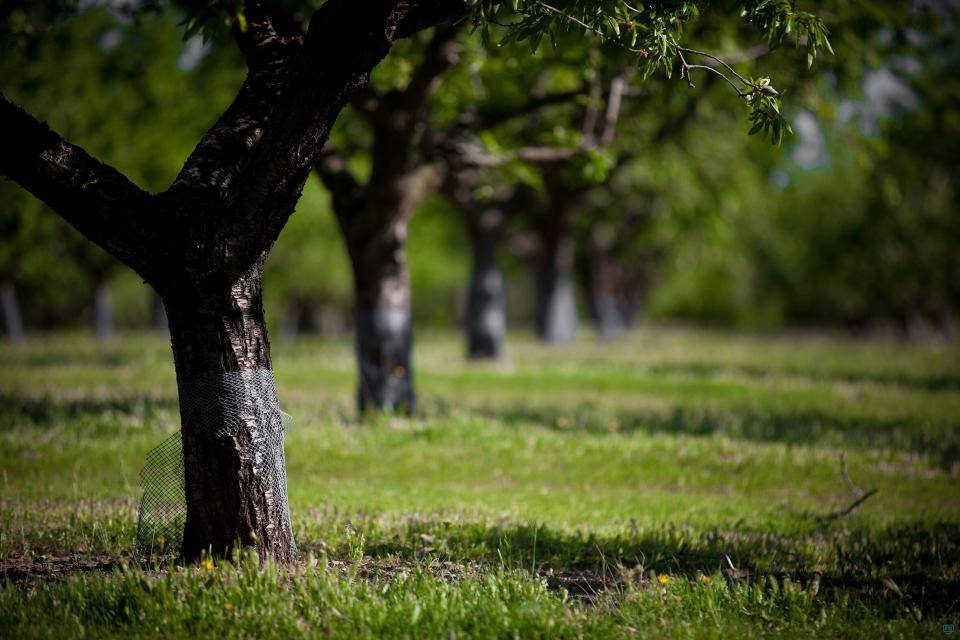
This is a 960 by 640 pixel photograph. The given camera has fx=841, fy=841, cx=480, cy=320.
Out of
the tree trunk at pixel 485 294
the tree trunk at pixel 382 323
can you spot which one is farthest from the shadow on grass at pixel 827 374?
the tree trunk at pixel 382 323

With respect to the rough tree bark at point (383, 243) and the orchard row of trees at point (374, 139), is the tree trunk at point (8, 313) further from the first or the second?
the rough tree bark at point (383, 243)

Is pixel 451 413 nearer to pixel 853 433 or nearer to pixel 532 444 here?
pixel 532 444

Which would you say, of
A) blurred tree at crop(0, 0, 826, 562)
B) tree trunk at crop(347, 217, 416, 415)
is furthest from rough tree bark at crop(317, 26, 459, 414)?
blurred tree at crop(0, 0, 826, 562)

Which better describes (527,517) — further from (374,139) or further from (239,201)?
(374,139)

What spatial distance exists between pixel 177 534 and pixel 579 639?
3140 millimetres

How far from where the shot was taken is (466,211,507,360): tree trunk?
23.5 meters

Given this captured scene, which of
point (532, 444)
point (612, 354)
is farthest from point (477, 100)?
point (612, 354)

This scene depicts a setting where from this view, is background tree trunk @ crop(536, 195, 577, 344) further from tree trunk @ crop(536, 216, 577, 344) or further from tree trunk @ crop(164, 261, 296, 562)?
tree trunk @ crop(164, 261, 296, 562)

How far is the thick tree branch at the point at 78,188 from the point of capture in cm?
518

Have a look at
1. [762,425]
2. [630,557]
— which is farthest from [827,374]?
[630,557]

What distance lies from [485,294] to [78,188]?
18.8 meters

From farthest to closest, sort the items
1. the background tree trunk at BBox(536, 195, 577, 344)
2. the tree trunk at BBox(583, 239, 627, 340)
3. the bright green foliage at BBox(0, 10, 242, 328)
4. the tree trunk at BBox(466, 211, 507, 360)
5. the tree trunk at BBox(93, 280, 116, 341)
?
1. the tree trunk at BBox(583, 239, 627, 340)
2. the tree trunk at BBox(93, 280, 116, 341)
3. the background tree trunk at BBox(536, 195, 577, 344)
4. the tree trunk at BBox(466, 211, 507, 360)
5. the bright green foliage at BBox(0, 10, 242, 328)

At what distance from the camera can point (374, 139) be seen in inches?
493

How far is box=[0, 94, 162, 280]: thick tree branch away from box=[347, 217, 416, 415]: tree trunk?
7120 millimetres
